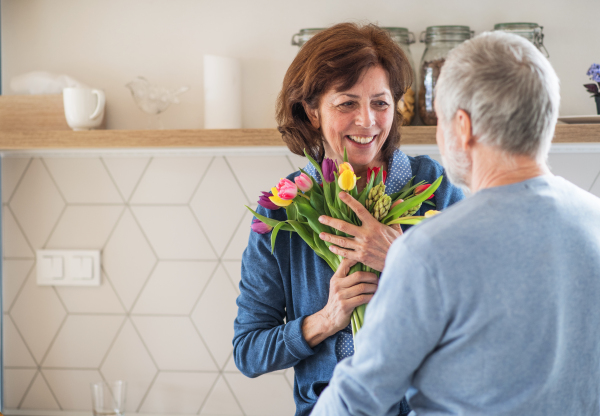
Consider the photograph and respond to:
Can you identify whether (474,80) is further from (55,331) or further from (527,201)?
(55,331)

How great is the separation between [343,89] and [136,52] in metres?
0.86

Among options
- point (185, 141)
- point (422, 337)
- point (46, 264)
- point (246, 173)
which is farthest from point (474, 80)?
point (46, 264)

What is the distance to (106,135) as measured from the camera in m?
1.47

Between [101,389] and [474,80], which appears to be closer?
[474,80]

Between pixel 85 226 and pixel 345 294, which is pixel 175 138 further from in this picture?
pixel 345 294

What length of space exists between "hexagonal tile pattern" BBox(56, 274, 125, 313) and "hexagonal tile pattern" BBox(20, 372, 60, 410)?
0.26 m

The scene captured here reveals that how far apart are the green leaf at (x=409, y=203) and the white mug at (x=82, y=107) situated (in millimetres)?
953

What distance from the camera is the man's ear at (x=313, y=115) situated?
3.70 feet

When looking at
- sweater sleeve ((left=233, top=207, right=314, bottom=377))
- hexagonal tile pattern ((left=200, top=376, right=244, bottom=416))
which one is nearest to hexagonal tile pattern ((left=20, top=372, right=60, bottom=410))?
hexagonal tile pattern ((left=200, top=376, right=244, bottom=416))

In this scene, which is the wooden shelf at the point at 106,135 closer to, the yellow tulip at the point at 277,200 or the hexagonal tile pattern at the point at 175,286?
the hexagonal tile pattern at the point at 175,286

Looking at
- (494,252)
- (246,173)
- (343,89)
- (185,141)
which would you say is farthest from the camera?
(246,173)

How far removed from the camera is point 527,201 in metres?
0.60

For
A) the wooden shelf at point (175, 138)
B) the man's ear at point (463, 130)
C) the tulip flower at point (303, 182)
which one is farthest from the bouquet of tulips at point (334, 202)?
the wooden shelf at point (175, 138)

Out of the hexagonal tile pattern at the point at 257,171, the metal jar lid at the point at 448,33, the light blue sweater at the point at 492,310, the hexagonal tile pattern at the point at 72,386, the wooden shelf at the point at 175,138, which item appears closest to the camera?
the light blue sweater at the point at 492,310
